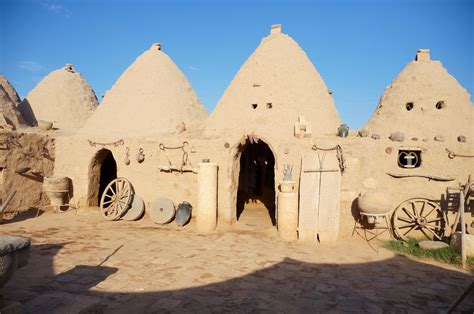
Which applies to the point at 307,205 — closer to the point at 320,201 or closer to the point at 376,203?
the point at 320,201

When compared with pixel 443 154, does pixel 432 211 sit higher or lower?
lower

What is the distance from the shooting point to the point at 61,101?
64.3ft

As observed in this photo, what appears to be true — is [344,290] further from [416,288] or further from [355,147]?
[355,147]

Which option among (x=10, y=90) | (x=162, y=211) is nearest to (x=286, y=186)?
(x=162, y=211)

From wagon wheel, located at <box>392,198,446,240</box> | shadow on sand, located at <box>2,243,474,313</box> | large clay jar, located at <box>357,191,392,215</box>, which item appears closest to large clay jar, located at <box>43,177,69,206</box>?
shadow on sand, located at <box>2,243,474,313</box>

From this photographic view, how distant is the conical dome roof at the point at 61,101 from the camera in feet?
62.5

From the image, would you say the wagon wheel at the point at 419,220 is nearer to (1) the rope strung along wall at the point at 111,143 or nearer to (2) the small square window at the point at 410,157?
(2) the small square window at the point at 410,157

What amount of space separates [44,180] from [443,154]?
1156 centimetres

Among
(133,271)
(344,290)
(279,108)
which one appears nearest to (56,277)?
(133,271)

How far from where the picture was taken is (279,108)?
995cm

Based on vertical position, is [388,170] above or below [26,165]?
above

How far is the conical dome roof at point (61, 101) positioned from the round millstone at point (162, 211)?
11.9 m

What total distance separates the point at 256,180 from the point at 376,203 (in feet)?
26.3

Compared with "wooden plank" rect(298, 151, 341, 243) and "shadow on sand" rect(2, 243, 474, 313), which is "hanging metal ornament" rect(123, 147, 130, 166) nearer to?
"shadow on sand" rect(2, 243, 474, 313)
